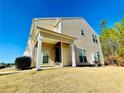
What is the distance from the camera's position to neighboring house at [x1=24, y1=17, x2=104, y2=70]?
1198 cm

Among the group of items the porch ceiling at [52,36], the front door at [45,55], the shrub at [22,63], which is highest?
the porch ceiling at [52,36]

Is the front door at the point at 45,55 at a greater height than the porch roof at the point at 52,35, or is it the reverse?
the porch roof at the point at 52,35

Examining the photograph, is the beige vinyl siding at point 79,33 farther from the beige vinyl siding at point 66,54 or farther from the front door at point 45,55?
the front door at point 45,55

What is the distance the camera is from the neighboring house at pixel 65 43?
12.0 m

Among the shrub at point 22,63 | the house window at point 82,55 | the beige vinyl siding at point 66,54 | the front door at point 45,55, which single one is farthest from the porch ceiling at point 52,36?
the shrub at point 22,63

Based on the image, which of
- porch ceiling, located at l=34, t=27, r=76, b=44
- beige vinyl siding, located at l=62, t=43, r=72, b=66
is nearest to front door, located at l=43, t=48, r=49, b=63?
porch ceiling, located at l=34, t=27, r=76, b=44

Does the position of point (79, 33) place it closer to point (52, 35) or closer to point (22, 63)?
point (52, 35)

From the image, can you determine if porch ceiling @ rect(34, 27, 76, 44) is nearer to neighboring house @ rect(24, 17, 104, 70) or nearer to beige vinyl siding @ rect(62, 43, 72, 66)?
neighboring house @ rect(24, 17, 104, 70)

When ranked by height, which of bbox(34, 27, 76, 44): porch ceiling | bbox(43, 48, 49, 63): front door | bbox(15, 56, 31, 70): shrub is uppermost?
bbox(34, 27, 76, 44): porch ceiling

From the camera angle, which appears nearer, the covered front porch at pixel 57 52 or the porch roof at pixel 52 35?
the porch roof at pixel 52 35

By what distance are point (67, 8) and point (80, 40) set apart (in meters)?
7.62

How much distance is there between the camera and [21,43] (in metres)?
29.8

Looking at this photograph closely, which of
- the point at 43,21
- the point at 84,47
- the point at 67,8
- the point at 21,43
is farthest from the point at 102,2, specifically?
the point at 21,43

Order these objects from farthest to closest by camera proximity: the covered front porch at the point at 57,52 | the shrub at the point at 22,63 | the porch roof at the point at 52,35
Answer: the covered front porch at the point at 57,52 < the shrub at the point at 22,63 < the porch roof at the point at 52,35
